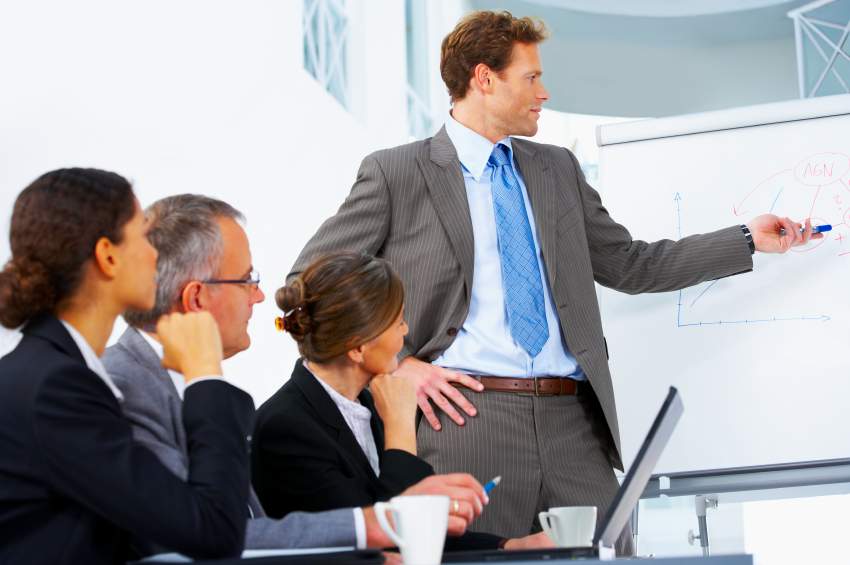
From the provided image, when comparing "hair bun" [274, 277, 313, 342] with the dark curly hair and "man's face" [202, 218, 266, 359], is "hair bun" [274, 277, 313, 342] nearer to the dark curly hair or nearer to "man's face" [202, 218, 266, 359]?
"man's face" [202, 218, 266, 359]

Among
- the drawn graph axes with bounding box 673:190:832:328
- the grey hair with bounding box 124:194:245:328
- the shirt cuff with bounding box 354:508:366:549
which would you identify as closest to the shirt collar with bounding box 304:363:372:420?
the grey hair with bounding box 124:194:245:328

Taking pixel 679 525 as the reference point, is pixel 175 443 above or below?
above

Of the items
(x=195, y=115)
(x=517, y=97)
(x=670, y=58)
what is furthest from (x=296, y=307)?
(x=670, y=58)

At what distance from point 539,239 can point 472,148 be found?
0.92 ft

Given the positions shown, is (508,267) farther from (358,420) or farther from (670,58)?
(670,58)

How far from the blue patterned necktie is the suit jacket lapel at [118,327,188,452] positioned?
0.96m

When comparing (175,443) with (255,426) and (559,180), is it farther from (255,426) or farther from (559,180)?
(559,180)

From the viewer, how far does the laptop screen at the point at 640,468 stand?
1.12 metres

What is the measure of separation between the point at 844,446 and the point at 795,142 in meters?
0.80

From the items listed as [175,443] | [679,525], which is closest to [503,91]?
[175,443]

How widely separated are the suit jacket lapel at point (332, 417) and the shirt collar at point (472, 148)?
32.6 inches

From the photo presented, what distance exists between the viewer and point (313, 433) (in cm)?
166

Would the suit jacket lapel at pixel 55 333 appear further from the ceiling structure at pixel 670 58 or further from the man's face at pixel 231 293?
the ceiling structure at pixel 670 58

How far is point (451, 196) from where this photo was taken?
2350 millimetres
